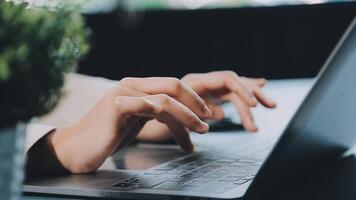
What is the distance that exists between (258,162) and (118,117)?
0.21 m

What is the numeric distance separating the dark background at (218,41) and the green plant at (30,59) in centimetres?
176

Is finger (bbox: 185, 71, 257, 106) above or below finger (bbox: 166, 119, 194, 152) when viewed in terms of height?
above

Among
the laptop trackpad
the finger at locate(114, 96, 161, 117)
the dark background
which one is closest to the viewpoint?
the finger at locate(114, 96, 161, 117)

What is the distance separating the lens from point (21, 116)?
15.1 inches

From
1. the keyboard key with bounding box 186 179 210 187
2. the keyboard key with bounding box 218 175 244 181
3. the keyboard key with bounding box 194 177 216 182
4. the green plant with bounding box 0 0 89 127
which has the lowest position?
the keyboard key with bounding box 218 175 244 181

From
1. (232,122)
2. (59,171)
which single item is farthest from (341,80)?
(232,122)

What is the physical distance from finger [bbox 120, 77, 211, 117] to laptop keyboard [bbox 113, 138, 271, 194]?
0.24 feet

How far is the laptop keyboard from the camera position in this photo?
23.3 inches

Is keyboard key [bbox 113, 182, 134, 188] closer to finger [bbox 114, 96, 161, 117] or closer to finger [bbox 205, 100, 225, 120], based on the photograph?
finger [bbox 114, 96, 161, 117]

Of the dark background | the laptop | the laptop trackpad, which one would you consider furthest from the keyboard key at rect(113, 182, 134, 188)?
the dark background

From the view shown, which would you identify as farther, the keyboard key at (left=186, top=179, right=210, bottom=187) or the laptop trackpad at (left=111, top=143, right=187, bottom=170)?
the laptop trackpad at (left=111, top=143, right=187, bottom=170)

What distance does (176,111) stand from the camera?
1.94 feet

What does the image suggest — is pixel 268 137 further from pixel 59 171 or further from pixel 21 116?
pixel 21 116

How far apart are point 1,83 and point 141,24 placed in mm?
1967
